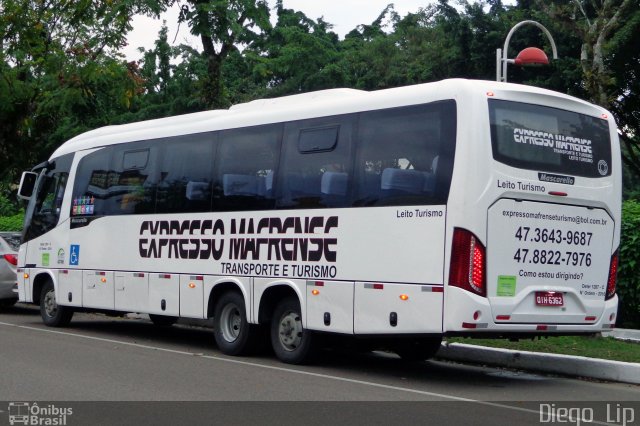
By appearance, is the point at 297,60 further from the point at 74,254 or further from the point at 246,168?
the point at 246,168

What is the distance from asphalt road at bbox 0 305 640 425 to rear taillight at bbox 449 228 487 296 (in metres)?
1.18

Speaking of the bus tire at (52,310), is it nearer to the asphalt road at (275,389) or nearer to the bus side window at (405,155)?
the asphalt road at (275,389)

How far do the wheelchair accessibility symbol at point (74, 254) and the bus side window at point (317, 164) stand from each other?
18.0 ft

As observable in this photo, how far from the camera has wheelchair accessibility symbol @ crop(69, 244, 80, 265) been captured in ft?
56.1

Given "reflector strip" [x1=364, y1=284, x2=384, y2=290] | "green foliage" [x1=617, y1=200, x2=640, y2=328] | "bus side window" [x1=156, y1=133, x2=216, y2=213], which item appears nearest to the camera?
"reflector strip" [x1=364, y1=284, x2=384, y2=290]

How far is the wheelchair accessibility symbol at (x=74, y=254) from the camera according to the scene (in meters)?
17.1

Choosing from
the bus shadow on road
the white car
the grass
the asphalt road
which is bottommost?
the bus shadow on road

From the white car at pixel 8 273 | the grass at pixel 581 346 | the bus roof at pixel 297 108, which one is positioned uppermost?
the bus roof at pixel 297 108

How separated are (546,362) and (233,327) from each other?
4333mm

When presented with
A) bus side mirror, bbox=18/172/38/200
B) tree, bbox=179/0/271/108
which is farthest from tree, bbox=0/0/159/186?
bus side mirror, bbox=18/172/38/200

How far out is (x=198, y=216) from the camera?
14.5 m

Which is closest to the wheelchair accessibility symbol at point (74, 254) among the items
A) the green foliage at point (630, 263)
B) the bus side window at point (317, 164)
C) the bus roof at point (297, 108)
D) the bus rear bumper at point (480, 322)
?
the bus roof at point (297, 108)

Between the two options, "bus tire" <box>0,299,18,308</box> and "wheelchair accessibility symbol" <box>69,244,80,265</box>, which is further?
"bus tire" <box>0,299,18,308</box>

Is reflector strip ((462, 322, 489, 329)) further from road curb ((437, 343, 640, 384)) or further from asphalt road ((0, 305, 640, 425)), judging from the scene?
road curb ((437, 343, 640, 384))
